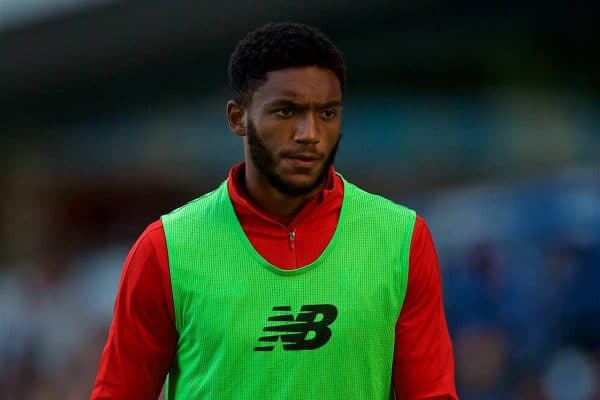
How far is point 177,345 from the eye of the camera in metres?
3.66

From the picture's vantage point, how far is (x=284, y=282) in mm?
3582

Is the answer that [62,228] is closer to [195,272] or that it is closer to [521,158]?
[521,158]

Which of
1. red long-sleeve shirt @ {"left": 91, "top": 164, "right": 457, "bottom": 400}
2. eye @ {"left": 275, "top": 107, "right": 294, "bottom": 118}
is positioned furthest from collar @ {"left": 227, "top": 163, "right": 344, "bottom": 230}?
eye @ {"left": 275, "top": 107, "right": 294, "bottom": 118}

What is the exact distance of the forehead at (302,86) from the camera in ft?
11.6

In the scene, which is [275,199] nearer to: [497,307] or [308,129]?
[308,129]

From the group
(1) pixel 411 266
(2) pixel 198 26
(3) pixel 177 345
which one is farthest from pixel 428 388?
(2) pixel 198 26

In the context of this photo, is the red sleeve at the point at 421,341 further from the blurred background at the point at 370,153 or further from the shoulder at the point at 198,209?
the blurred background at the point at 370,153

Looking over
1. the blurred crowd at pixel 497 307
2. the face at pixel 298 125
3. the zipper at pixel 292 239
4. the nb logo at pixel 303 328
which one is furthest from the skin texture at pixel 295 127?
the blurred crowd at pixel 497 307

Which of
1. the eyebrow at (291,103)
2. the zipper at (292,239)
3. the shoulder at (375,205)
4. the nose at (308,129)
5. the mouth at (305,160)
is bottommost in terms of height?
the zipper at (292,239)

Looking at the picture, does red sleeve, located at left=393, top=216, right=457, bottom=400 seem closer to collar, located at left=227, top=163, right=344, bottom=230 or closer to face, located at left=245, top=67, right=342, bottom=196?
collar, located at left=227, top=163, right=344, bottom=230

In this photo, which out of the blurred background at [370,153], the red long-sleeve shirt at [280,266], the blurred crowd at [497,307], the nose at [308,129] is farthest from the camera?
the blurred background at [370,153]

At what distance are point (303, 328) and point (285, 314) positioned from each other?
0.21ft

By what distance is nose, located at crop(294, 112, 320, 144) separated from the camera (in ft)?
11.5

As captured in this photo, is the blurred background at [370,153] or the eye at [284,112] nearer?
the eye at [284,112]
